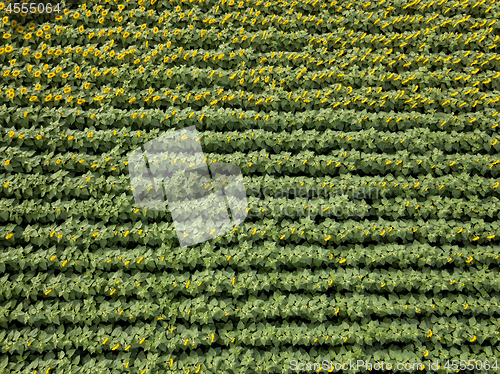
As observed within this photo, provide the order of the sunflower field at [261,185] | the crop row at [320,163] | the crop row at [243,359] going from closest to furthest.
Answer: the crop row at [243,359], the sunflower field at [261,185], the crop row at [320,163]

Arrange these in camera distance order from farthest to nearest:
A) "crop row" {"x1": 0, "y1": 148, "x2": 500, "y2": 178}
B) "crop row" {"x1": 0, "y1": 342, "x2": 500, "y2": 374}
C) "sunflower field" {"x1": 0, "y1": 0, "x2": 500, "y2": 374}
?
1. "crop row" {"x1": 0, "y1": 148, "x2": 500, "y2": 178}
2. "sunflower field" {"x1": 0, "y1": 0, "x2": 500, "y2": 374}
3. "crop row" {"x1": 0, "y1": 342, "x2": 500, "y2": 374}

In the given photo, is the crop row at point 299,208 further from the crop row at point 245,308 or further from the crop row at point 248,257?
the crop row at point 245,308

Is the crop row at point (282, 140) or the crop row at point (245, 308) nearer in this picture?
the crop row at point (245, 308)

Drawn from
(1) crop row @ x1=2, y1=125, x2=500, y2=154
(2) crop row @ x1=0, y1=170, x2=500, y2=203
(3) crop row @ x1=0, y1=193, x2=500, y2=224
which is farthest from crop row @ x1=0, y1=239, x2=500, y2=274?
(1) crop row @ x1=2, y1=125, x2=500, y2=154

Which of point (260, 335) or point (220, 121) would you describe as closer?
point (260, 335)

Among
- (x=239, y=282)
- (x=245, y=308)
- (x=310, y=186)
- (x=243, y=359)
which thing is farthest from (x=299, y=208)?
(x=243, y=359)

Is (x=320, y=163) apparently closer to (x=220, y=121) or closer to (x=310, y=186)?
(x=310, y=186)

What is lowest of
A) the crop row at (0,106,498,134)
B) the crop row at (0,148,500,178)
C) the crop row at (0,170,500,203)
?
the crop row at (0,170,500,203)

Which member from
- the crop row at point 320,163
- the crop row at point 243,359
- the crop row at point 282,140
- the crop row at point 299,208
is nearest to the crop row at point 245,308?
the crop row at point 243,359

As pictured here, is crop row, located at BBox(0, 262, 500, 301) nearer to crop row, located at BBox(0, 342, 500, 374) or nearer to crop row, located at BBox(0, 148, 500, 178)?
crop row, located at BBox(0, 342, 500, 374)
